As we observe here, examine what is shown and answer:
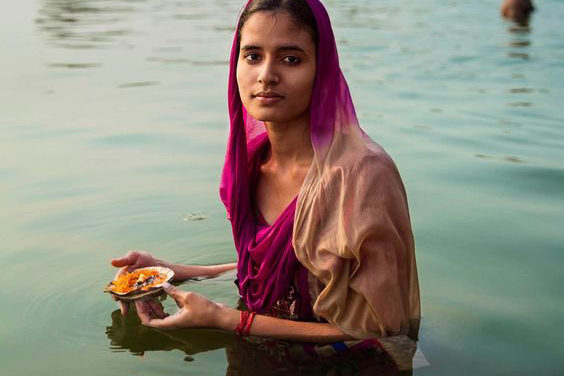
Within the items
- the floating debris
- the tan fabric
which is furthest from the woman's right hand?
the floating debris

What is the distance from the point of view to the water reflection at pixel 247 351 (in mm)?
2697

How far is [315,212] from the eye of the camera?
2.45m

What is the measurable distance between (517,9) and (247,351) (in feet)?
39.7

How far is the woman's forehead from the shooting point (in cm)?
244

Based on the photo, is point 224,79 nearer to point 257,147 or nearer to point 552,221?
point 552,221

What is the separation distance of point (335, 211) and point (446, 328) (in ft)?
3.51

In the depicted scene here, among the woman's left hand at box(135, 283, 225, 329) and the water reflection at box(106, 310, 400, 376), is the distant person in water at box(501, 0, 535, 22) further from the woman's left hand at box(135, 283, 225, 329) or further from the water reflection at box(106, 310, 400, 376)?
the woman's left hand at box(135, 283, 225, 329)

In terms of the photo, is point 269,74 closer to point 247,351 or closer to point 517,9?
point 247,351

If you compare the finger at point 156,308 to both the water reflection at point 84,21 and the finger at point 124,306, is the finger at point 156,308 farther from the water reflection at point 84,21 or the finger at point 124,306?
the water reflection at point 84,21

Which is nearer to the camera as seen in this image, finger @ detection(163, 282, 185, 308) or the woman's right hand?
finger @ detection(163, 282, 185, 308)

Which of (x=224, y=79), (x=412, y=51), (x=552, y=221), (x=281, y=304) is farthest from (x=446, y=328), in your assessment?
(x=412, y=51)

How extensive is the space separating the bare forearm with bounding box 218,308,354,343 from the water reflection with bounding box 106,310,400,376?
0.07m

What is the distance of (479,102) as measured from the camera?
7523 millimetres

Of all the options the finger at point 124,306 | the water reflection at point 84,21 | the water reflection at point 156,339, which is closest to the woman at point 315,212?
the finger at point 124,306
